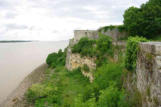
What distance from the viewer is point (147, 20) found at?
16844 millimetres

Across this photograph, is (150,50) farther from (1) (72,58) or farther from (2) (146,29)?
(1) (72,58)

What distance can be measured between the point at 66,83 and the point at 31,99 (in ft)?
12.9

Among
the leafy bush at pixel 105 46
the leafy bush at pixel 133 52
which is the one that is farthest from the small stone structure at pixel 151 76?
the leafy bush at pixel 105 46

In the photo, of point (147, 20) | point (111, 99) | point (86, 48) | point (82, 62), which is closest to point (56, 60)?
point (82, 62)

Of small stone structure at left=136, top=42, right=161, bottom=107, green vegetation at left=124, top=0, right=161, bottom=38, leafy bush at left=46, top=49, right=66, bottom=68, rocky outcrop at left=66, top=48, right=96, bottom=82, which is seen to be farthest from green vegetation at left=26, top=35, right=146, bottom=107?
leafy bush at left=46, top=49, right=66, bottom=68

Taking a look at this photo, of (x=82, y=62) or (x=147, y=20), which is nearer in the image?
(x=147, y=20)

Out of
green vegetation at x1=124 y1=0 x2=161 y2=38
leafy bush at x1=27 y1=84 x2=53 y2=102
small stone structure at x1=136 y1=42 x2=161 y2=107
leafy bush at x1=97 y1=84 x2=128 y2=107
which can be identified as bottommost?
leafy bush at x1=27 y1=84 x2=53 y2=102

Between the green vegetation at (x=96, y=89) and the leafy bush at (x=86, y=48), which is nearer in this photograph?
the green vegetation at (x=96, y=89)

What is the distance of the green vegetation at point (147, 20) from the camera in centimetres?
1672

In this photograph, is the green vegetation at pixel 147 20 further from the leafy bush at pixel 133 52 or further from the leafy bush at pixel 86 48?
the leafy bush at pixel 133 52

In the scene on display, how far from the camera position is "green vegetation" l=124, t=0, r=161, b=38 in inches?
658

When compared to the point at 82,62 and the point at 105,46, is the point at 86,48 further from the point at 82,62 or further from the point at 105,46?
the point at 105,46

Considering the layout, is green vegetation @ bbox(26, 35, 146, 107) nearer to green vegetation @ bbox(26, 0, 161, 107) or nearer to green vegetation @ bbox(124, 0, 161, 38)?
green vegetation @ bbox(26, 0, 161, 107)

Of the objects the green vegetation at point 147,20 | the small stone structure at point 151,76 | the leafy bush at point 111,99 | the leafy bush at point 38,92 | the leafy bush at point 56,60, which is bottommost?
the leafy bush at point 38,92
